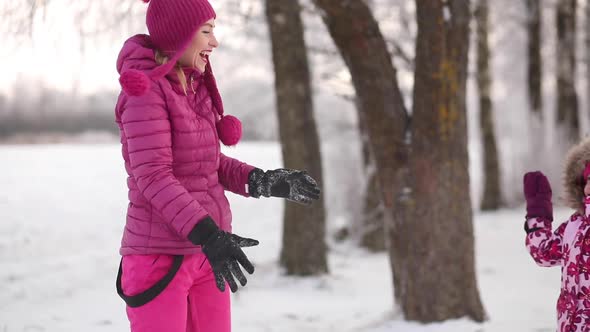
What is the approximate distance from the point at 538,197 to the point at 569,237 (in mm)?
249

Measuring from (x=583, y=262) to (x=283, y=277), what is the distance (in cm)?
509

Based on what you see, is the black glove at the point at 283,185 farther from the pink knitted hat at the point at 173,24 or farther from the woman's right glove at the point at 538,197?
the woman's right glove at the point at 538,197

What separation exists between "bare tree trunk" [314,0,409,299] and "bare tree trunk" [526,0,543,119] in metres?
10.6

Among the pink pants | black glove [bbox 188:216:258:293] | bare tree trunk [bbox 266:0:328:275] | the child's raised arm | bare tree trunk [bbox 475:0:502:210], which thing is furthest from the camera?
bare tree trunk [bbox 475:0:502:210]

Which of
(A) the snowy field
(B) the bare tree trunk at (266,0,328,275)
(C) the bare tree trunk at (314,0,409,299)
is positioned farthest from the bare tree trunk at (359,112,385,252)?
(C) the bare tree trunk at (314,0,409,299)

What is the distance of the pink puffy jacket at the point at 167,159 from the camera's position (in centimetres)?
223

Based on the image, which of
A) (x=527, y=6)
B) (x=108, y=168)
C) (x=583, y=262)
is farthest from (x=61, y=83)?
(x=527, y=6)

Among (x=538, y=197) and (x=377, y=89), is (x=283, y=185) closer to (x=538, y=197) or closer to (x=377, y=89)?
(x=538, y=197)

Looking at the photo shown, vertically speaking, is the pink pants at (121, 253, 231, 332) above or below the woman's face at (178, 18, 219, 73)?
below

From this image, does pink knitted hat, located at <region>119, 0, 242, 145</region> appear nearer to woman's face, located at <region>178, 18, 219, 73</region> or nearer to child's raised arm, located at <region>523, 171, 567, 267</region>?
woman's face, located at <region>178, 18, 219, 73</region>

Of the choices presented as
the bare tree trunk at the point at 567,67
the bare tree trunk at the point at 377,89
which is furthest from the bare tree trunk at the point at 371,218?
the bare tree trunk at the point at 567,67

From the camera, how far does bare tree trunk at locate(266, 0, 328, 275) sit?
7.67 meters

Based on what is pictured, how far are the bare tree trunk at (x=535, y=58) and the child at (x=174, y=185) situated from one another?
42.4ft

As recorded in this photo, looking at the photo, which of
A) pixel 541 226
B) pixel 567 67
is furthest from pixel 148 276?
pixel 567 67
